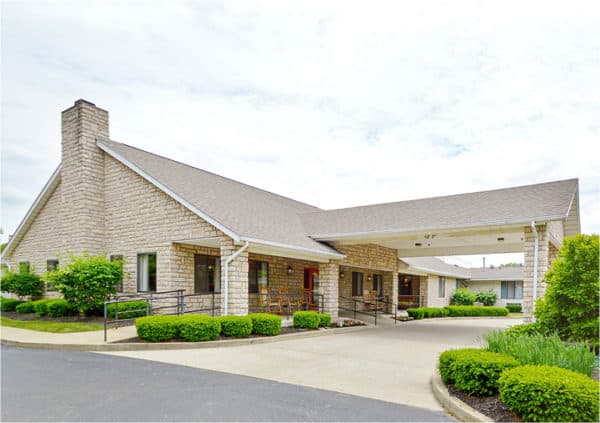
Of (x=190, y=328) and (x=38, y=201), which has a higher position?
(x=38, y=201)

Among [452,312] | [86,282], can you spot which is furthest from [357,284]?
[86,282]

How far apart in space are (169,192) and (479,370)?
11.2 meters

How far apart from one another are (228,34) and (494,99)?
6.63 m

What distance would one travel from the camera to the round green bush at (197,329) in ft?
34.8

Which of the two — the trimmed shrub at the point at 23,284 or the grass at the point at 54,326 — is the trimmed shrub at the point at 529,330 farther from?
the trimmed shrub at the point at 23,284

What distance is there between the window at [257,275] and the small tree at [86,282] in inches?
198

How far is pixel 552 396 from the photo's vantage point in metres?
4.74

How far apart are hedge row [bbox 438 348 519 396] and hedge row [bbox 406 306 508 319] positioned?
16700mm

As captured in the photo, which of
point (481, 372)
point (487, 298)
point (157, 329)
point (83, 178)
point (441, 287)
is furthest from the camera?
point (487, 298)

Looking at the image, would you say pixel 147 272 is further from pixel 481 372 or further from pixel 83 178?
pixel 481 372

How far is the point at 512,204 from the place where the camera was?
13.5m

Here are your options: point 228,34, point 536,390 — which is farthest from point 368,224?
point 536,390

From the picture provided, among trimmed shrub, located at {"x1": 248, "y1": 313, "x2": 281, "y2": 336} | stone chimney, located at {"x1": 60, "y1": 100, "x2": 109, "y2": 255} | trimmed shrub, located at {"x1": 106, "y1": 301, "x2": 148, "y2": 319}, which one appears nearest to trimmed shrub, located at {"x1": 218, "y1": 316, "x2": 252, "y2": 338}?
trimmed shrub, located at {"x1": 248, "y1": 313, "x2": 281, "y2": 336}

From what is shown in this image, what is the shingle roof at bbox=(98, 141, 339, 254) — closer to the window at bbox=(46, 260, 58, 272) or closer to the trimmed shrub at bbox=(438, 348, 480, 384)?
the window at bbox=(46, 260, 58, 272)
